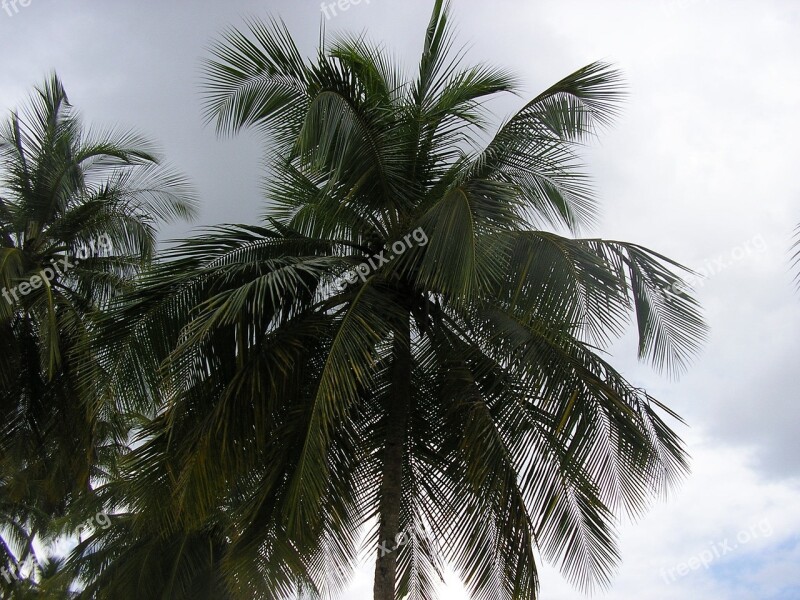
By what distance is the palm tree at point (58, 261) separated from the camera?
14.8 meters

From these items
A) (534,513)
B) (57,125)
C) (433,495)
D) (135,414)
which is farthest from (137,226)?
(534,513)

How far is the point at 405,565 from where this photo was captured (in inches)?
460

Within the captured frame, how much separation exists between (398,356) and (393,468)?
1.48 metres

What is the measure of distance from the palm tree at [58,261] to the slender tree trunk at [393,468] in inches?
202

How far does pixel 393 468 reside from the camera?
1102 centimetres

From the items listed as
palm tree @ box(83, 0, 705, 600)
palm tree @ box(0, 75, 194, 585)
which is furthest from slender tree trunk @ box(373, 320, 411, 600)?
palm tree @ box(0, 75, 194, 585)

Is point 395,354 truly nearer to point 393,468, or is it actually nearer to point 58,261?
point 393,468

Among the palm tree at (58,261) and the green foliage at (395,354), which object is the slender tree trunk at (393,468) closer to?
the green foliage at (395,354)

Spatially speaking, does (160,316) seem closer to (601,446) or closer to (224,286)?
(224,286)

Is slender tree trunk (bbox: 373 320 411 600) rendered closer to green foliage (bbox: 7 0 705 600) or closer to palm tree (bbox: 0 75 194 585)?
green foliage (bbox: 7 0 705 600)

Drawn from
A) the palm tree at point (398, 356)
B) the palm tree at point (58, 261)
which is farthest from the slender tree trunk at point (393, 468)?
Answer: the palm tree at point (58, 261)

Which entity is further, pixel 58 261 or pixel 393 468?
pixel 58 261

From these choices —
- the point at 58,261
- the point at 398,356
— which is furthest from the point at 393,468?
the point at 58,261

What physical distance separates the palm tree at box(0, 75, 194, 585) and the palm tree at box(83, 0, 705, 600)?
4068 millimetres
